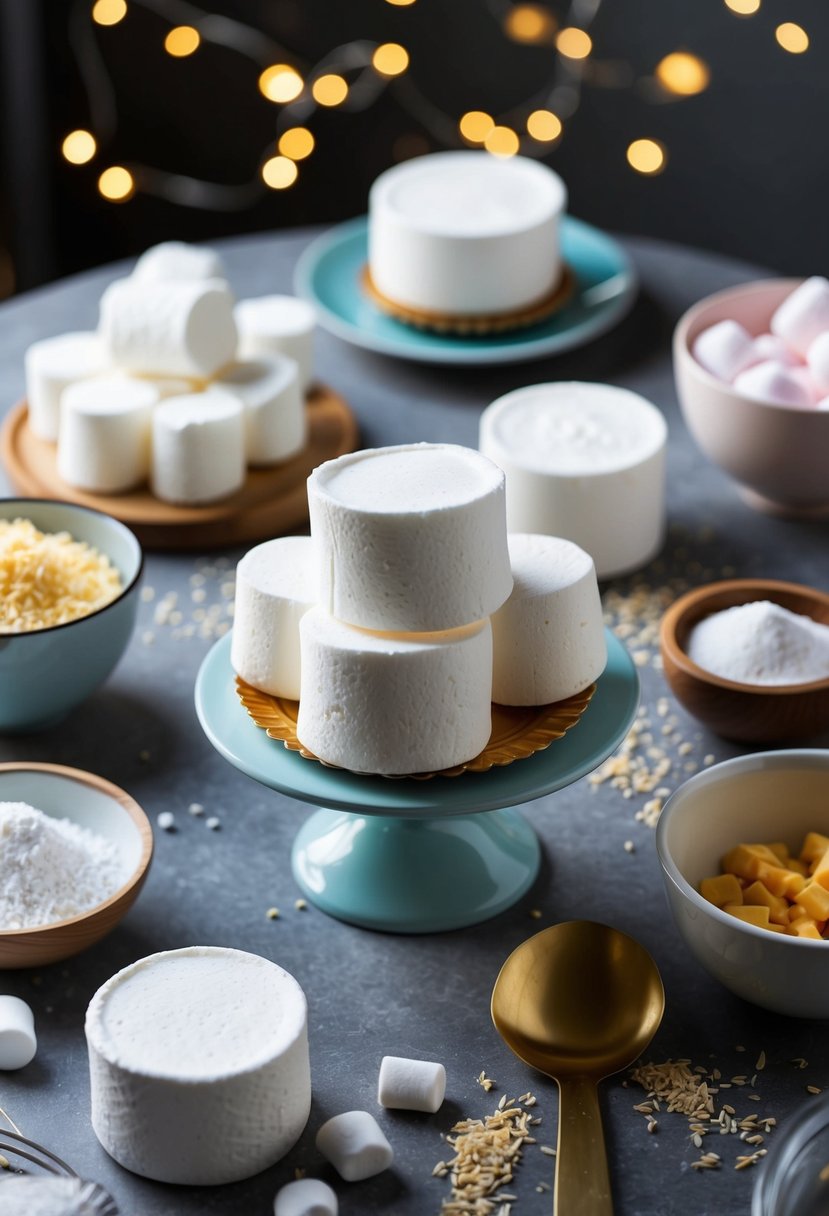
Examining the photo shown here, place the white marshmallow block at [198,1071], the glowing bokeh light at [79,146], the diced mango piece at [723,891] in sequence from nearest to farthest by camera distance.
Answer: the white marshmallow block at [198,1071] → the diced mango piece at [723,891] → the glowing bokeh light at [79,146]

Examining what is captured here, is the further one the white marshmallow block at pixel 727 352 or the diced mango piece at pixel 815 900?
the white marshmallow block at pixel 727 352

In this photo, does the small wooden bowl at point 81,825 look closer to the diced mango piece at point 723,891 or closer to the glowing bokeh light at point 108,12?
the diced mango piece at point 723,891

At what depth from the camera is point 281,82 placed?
9.59ft

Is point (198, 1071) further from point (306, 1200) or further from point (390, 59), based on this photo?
point (390, 59)

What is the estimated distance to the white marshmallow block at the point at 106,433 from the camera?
67.6 inches

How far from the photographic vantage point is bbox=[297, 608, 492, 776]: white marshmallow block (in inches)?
43.7

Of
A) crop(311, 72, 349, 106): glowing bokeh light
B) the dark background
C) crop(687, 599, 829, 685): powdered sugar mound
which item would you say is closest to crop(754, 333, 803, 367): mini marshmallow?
crop(687, 599, 829, 685): powdered sugar mound

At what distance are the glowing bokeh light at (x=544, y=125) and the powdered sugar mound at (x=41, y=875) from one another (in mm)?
2032

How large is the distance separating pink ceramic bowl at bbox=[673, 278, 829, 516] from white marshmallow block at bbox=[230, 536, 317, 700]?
2.13 ft

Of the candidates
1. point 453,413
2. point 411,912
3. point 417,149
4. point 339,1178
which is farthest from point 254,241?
point 339,1178

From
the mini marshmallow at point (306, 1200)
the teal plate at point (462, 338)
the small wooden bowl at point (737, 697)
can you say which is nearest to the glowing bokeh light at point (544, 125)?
the teal plate at point (462, 338)

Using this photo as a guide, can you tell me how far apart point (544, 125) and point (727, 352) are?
4.20 ft

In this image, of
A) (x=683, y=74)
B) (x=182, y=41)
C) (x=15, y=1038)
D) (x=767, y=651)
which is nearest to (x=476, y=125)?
(x=683, y=74)

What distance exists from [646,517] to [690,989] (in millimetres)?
648
